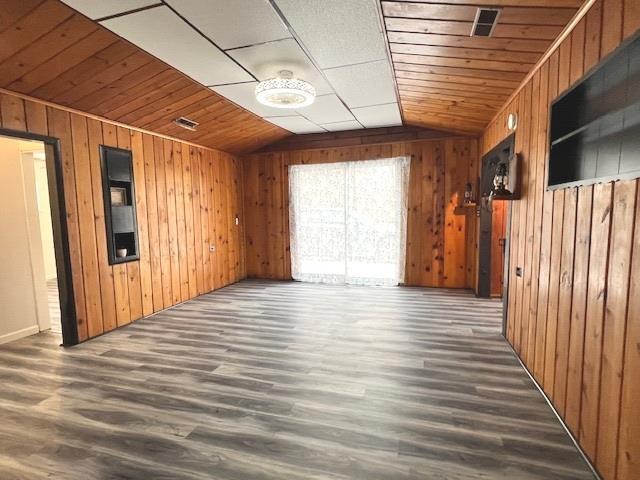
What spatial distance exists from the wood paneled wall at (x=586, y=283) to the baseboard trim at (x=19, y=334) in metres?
4.89

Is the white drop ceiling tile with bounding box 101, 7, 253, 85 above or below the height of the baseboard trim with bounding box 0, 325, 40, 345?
above

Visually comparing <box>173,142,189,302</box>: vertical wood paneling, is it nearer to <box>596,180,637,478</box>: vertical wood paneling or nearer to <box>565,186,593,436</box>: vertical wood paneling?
<box>565,186,593,436</box>: vertical wood paneling

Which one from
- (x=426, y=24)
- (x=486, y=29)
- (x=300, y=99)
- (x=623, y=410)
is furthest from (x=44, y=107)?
(x=623, y=410)

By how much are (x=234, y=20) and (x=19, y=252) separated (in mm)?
3459

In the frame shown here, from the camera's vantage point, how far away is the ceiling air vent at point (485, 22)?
1.87m

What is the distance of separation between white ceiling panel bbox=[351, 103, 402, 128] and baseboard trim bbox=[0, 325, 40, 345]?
178 inches

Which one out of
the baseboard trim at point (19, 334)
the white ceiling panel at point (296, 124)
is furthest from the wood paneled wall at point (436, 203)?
the baseboard trim at point (19, 334)

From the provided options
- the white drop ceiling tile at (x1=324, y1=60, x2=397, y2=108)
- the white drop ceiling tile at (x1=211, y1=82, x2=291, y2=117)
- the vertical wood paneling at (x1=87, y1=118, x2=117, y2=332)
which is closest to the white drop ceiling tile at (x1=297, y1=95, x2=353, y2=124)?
the white drop ceiling tile at (x1=324, y1=60, x2=397, y2=108)

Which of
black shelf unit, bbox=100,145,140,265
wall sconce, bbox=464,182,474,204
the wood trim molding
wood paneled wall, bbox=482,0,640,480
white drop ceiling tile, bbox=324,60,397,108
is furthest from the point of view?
wall sconce, bbox=464,182,474,204

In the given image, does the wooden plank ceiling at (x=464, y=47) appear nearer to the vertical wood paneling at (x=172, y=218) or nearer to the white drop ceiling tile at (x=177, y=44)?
the white drop ceiling tile at (x=177, y=44)

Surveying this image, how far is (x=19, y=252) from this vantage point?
143 inches

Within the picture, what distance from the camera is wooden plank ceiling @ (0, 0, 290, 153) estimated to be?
81.4 inches

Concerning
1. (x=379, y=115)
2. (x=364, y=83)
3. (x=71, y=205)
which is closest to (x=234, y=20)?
(x=364, y=83)

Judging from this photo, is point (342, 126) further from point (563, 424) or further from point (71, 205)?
point (563, 424)
